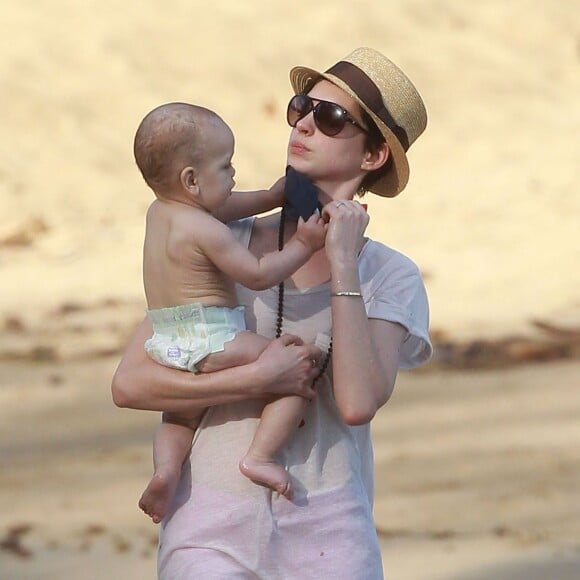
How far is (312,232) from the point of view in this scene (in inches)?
118

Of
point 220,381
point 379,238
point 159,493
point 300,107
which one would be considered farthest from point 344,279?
point 379,238

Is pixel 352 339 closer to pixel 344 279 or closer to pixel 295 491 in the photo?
pixel 344 279

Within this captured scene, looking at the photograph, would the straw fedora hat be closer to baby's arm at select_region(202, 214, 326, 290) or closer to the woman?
the woman

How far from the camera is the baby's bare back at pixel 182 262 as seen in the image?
9.87 ft

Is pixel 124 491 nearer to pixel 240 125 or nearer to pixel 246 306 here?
pixel 246 306

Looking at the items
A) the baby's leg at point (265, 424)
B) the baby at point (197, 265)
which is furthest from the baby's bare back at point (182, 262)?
the baby's leg at point (265, 424)

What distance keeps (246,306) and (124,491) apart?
3812 millimetres

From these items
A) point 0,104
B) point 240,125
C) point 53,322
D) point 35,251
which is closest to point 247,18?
point 240,125

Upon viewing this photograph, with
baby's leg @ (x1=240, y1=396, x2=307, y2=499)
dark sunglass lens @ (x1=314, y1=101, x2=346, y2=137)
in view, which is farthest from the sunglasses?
baby's leg @ (x1=240, y1=396, x2=307, y2=499)

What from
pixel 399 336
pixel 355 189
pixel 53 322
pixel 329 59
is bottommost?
pixel 53 322

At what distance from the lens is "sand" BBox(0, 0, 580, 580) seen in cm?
651

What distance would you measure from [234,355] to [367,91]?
62cm

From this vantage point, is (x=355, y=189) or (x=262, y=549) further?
(x=355, y=189)

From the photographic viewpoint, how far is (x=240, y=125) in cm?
1266
